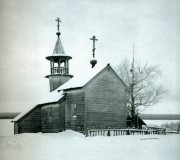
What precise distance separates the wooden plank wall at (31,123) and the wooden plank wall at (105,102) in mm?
4512

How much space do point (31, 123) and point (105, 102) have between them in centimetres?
527

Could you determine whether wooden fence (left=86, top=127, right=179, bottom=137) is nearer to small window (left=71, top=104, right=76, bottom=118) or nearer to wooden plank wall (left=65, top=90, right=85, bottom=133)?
wooden plank wall (left=65, top=90, right=85, bottom=133)

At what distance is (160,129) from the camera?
18.0 m

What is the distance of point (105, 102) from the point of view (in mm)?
17906

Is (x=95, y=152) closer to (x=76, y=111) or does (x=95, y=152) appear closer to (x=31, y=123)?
(x=76, y=111)

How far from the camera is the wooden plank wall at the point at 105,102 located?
17531 millimetres

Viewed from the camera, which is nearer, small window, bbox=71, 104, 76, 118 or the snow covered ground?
the snow covered ground

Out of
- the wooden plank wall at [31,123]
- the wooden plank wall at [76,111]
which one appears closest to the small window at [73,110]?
the wooden plank wall at [76,111]

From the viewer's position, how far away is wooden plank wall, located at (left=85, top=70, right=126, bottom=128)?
1753 cm

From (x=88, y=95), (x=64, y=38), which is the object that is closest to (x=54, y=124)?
(x=88, y=95)

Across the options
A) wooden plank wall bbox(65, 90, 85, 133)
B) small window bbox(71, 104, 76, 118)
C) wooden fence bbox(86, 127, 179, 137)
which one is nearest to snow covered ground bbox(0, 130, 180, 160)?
wooden fence bbox(86, 127, 179, 137)

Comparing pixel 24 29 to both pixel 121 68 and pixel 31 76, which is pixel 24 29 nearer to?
pixel 31 76

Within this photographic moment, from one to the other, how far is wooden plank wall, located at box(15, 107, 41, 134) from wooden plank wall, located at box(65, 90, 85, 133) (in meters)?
2.79

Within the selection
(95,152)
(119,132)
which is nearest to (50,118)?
(119,132)
